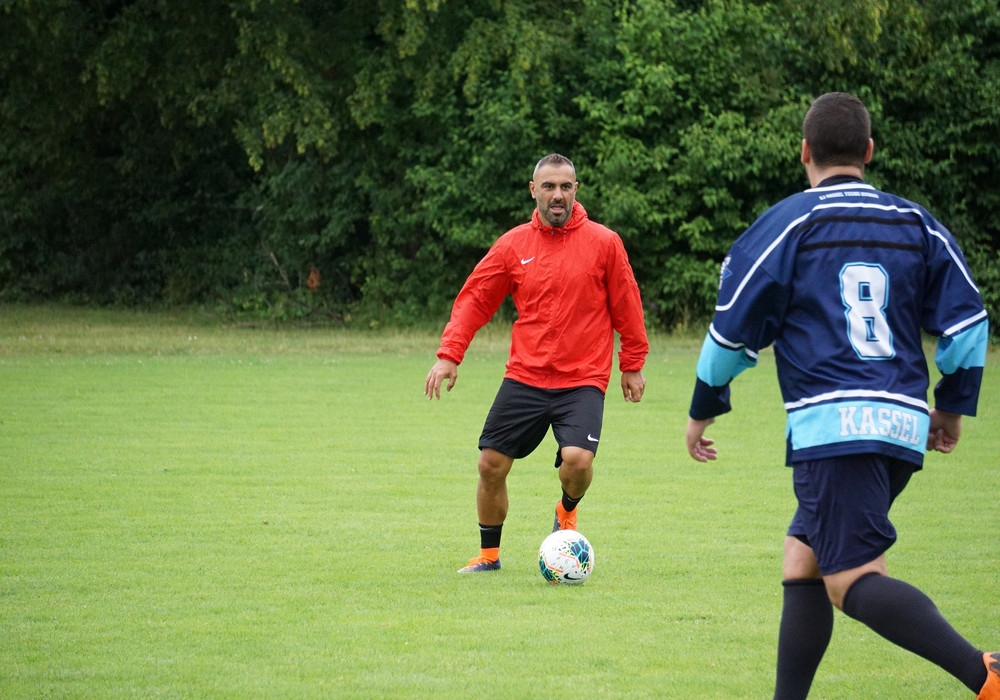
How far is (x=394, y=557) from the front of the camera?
23.4ft

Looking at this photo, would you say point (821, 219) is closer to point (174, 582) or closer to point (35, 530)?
point (174, 582)

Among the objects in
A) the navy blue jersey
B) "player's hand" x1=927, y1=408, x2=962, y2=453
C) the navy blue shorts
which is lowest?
the navy blue shorts

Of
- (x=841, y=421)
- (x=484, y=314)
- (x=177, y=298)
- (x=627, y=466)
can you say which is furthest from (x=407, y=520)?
(x=177, y=298)

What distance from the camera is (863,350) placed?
12.4 ft

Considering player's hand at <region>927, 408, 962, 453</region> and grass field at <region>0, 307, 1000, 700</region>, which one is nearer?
player's hand at <region>927, 408, 962, 453</region>

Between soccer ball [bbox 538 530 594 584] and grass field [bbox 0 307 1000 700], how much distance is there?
0.33 feet

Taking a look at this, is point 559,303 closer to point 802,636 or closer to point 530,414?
point 530,414

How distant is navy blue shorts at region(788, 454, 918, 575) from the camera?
3697 mm

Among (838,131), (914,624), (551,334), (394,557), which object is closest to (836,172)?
(838,131)

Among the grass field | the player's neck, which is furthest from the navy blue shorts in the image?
the grass field

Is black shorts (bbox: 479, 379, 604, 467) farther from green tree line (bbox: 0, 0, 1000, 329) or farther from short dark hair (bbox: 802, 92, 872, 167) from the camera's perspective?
green tree line (bbox: 0, 0, 1000, 329)

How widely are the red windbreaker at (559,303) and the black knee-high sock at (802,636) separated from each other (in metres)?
2.98

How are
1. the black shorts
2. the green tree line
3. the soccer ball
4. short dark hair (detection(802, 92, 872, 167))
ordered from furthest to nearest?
the green tree line → the black shorts → the soccer ball → short dark hair (detection(802, 92, 872, 167))

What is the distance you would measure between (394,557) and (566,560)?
1196 millimetres
